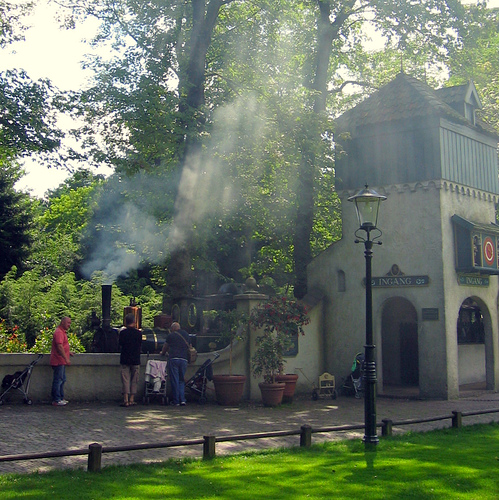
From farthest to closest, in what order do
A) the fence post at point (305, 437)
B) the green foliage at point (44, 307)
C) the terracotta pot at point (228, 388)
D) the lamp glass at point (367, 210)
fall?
the green foliage at point (44, 307) → the terracotta pot at point (228, 388) → the lamp glass at point (367, 210) → the fence post at point (305, 437)

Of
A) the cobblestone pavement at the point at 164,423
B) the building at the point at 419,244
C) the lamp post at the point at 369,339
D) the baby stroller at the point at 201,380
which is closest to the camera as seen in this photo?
the cobblestone pavement at the point at 164,423

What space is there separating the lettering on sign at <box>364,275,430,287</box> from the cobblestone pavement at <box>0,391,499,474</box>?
11.2 ft

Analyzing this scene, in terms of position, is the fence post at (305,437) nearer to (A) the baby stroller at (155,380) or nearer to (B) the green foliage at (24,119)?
(A) the baby stroller at (155,380)

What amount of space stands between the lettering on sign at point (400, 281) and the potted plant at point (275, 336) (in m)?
3.76

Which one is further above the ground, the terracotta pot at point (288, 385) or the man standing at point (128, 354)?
the man standing at point (128, 354)

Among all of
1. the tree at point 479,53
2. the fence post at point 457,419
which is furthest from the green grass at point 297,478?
the tree at point 479,53

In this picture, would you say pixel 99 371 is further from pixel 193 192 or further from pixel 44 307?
pixel 44 307

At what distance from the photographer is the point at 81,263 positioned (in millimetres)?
42594

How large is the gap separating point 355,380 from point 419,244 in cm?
431

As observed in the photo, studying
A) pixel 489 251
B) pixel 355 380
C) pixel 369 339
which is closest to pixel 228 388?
pixel 355 380

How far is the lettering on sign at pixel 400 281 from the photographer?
20.4m

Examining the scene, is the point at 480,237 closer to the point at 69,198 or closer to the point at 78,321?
the point at 78,321

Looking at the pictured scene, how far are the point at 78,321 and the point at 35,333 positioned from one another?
66.0 inches

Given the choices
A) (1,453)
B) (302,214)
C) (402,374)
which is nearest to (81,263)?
(302,214)
